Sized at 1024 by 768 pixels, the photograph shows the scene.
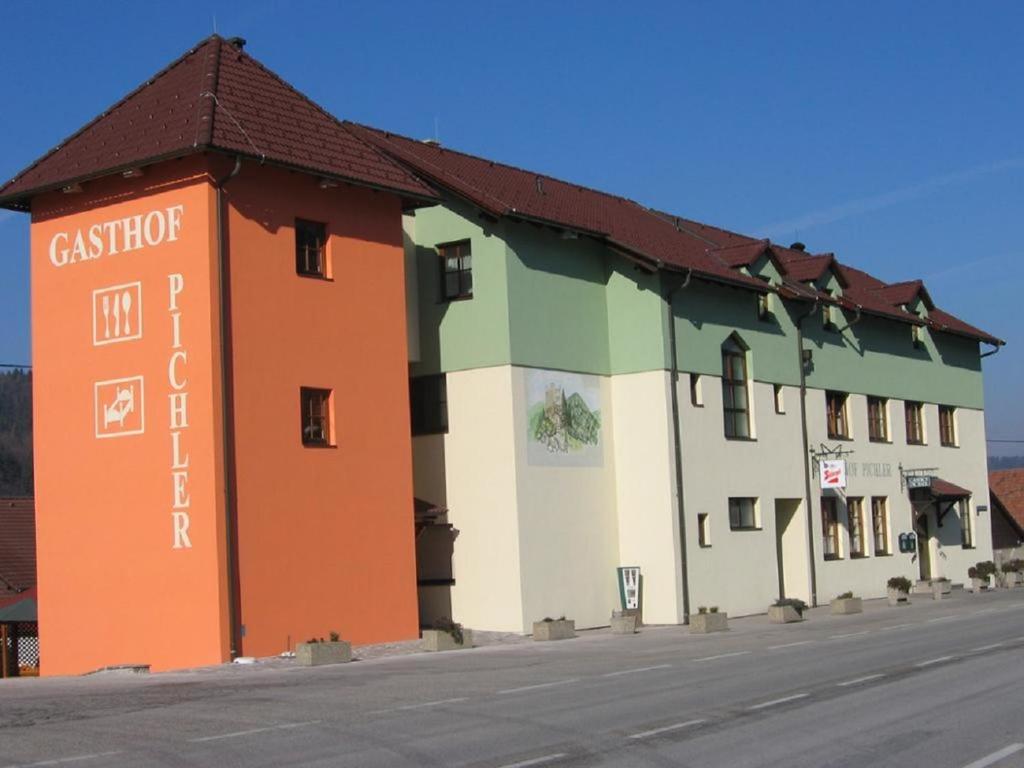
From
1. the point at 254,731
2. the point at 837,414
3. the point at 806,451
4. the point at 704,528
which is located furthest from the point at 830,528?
the point at 254,731

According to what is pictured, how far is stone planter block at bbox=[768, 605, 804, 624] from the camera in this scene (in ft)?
105

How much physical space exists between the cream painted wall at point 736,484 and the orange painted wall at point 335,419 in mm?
8130

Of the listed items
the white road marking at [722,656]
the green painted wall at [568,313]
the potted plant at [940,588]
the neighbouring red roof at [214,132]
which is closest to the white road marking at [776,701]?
the white road marking at [722,656]

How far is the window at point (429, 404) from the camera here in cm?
3094

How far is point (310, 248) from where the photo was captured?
86.4 feet

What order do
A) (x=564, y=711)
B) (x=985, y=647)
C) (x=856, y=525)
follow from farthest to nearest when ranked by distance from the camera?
(x=856, y=525), (x=985, y=647), (x=564, y=711)

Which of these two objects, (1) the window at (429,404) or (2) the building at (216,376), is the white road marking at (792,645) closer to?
(2) the building at (216,376)

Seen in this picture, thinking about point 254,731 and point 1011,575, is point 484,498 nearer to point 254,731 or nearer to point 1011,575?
point 254,731

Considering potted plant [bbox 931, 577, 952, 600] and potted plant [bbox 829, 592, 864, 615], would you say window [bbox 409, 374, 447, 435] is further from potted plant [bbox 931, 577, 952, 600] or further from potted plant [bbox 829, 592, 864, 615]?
potted plant [bbox 931, 577, 952, 600]

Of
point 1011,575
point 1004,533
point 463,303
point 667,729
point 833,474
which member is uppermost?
point 463,303

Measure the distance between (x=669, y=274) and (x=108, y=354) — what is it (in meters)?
13.0

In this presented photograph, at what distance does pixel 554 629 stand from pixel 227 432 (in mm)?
7936

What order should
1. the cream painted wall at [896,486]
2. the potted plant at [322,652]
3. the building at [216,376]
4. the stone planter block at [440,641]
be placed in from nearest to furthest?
the potted plant at [322,652] < the building at [216,376] < the stone planter block at [440,641] < the cream painted wall at [896,486]

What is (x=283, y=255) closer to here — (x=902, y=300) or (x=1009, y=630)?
(x=1009, y=630)
